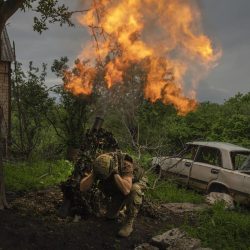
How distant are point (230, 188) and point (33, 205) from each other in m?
4.67

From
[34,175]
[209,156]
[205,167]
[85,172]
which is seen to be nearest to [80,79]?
[34,175]

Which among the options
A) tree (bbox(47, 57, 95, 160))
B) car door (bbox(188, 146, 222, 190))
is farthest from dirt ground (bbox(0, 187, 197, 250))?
tree (bbox(47, 57, 95, 160))

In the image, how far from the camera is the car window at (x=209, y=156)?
431 inches

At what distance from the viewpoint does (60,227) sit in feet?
23.1

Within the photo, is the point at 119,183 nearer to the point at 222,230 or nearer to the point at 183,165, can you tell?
the point at 222,230

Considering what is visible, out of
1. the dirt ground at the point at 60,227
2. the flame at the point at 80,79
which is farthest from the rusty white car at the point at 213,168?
the flame at the point at 80,79

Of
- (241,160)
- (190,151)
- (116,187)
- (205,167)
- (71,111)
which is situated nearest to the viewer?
(116,187)

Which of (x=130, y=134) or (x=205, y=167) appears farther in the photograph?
(x=130, y=134)

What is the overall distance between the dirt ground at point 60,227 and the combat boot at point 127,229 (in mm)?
85

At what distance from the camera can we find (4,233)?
21.0 feet

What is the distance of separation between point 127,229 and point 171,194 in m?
3.61

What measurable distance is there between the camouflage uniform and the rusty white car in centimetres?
322

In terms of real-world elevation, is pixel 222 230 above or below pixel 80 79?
below

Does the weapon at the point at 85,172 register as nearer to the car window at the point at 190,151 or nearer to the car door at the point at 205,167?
the car door at the point at 205,167
